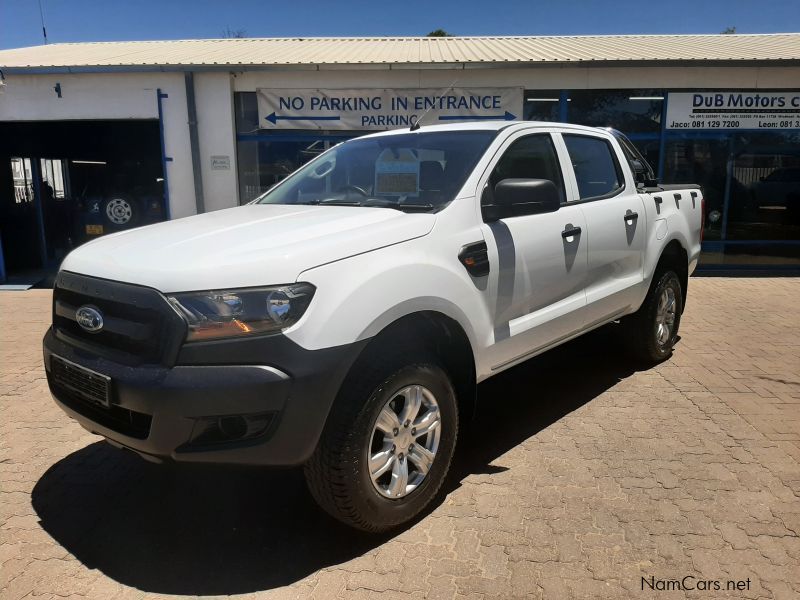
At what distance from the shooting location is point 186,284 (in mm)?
2344

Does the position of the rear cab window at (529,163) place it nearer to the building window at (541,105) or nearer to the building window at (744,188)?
the building window at (541,105)

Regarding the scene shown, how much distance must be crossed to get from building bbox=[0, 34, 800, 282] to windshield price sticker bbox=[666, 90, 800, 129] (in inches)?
0.7

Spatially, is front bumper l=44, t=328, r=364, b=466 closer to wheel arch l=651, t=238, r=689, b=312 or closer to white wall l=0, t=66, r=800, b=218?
wheel arch l=651, t=238, r=689, b=312

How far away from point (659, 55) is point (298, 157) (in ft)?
20.8

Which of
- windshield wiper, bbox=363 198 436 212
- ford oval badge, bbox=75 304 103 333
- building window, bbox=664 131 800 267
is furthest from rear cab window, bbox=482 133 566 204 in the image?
building window, bbox=664 131 800 267

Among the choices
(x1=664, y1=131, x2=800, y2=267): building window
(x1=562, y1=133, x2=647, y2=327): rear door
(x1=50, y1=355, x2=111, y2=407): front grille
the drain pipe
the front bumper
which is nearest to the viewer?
the front bumper

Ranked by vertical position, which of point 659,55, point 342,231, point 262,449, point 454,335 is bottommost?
point 262,449

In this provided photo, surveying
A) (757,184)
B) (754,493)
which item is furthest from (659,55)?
(754,493)

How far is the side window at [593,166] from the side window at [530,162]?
0.81 ft

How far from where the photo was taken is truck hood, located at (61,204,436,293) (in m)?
2.37

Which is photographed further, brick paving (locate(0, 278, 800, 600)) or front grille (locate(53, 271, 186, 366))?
brick paving (locate(0, 278, 800, 600))

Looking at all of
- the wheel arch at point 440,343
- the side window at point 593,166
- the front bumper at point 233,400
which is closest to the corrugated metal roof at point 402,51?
the side window at point 593,166

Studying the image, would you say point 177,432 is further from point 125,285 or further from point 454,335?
point 454,335

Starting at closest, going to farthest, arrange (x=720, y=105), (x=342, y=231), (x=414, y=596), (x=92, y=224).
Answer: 1. (x=414, y=596)
2. (x=342, y=231)
3. (x=720, y=105)
4. (x=92, y=224)
